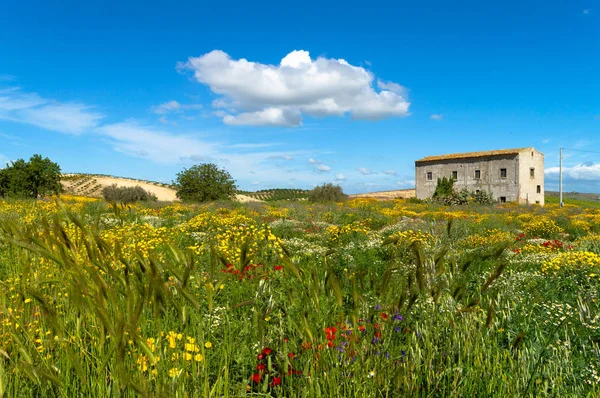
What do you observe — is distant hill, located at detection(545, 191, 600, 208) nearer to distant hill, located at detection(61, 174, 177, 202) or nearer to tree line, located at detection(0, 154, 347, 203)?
tree line, located at detection(0, 154, 347, 203)

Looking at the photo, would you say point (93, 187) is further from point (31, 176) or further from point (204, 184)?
point (204, 184)

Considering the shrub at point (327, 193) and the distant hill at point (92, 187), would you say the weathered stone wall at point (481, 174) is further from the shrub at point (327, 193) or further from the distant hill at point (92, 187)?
the distant hill at point (92, 187)

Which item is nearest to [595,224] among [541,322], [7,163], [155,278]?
[541,322]

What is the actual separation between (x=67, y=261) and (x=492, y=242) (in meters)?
9.82

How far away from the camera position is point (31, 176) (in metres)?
34.0

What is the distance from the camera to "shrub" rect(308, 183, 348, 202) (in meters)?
36.5

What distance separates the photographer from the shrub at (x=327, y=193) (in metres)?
36.5

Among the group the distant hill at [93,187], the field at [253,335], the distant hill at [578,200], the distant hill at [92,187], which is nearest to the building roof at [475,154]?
the distant hill at [578,200]

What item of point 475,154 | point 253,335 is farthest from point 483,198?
point 253,335

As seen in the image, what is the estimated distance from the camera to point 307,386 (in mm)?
2002

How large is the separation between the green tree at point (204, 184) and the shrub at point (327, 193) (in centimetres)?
740

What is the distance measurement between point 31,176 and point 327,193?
24.2 m

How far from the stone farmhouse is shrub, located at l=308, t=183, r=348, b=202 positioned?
14.1 m

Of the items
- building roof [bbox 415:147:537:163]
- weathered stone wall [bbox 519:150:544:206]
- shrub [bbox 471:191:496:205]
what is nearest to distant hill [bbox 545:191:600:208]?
weathered stone wall [bbox 519:150:544:206]
